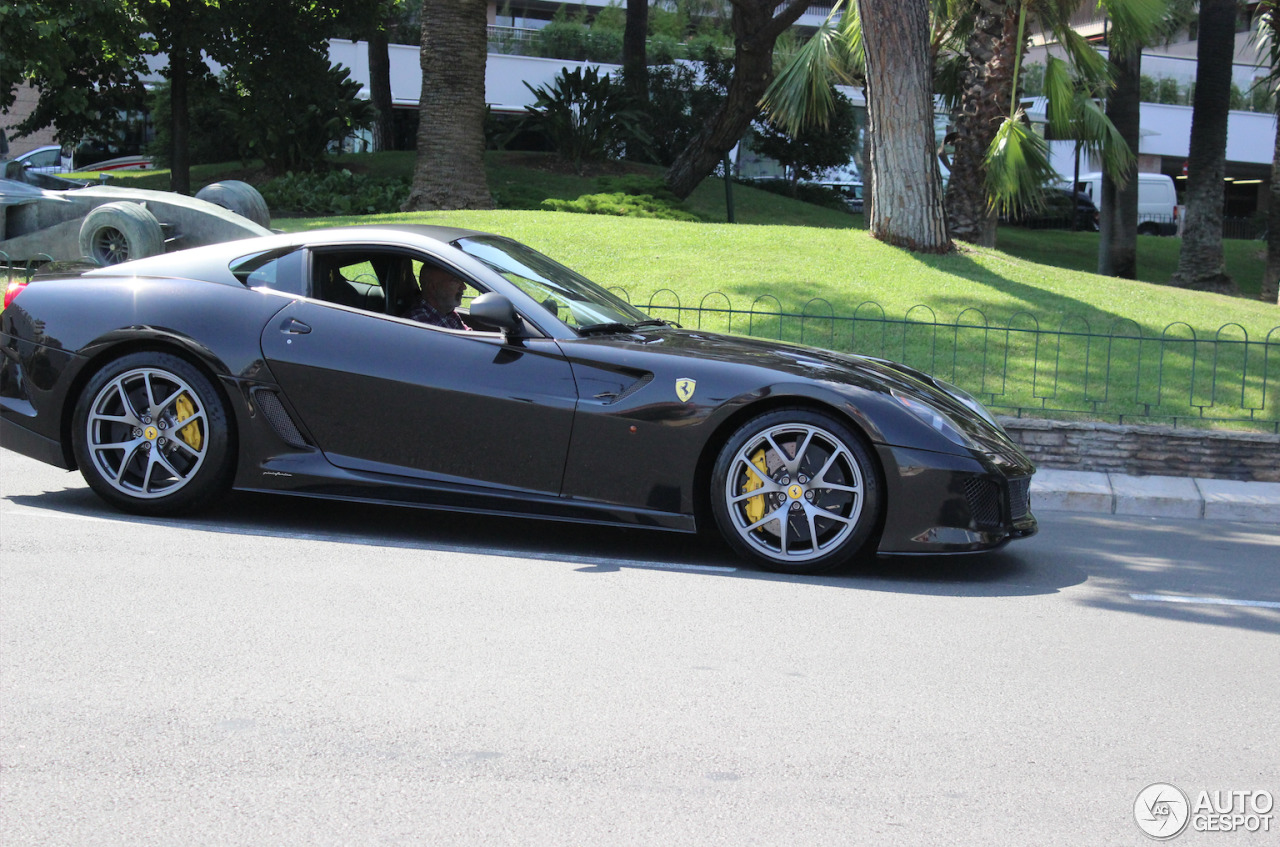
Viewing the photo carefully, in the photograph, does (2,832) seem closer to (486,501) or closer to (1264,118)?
(486,501)

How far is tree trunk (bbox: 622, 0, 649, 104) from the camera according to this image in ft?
88.8

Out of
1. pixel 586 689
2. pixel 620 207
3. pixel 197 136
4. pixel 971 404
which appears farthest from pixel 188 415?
pixel 197 136

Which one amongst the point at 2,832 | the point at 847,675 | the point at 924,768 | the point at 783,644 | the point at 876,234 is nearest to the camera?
the point at 2,832

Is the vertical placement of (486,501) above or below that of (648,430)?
below

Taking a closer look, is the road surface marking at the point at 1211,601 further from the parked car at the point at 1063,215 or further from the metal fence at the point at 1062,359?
the parked car at the point at 1063,215

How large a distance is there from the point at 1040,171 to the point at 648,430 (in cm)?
1010

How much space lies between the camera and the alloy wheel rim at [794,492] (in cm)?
514

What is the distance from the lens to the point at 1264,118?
151 feet

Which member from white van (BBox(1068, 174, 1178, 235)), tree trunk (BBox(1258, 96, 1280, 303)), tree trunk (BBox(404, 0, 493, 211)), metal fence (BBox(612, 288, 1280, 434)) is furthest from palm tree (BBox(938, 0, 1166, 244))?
white van (BBox(1068, 174, 1178, 235))

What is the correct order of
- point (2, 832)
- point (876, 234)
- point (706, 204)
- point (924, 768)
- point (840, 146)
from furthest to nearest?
point (840, 146)
point (706, 204)
point (876, 234)
point (924, 768)
point (2, 832)

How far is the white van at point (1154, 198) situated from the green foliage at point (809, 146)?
11.5 meters

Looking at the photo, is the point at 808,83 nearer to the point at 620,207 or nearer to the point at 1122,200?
the point at 620,207

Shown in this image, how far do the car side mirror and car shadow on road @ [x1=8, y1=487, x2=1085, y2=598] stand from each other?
103 cm

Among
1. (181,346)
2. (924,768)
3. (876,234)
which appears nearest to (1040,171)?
(876,234)
